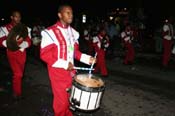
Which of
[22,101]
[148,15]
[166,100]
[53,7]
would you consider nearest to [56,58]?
[22,101]

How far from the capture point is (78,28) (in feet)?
91.9

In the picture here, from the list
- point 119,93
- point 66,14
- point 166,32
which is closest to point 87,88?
point 66,14

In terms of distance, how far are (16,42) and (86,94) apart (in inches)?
122

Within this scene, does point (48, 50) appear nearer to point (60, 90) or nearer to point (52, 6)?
point (60, 90)

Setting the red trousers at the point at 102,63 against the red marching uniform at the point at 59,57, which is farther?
the red trousers at the point at 102,63

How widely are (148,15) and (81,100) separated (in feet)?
74.9

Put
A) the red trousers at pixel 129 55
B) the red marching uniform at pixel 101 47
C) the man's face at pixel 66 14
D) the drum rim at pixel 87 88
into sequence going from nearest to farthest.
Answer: the drum rim at pixel 87 88 → the man's face at pixel 66 14 → the red marching uniform at pixel 101 47 → the red trousers at pixel 129 55

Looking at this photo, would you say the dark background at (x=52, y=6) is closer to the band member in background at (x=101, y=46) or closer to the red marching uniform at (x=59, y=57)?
the band member in background at (x=101, y=46)

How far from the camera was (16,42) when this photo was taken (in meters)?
6.94

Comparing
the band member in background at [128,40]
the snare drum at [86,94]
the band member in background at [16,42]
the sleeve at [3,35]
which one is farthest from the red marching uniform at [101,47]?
the snare drum at [86,94]

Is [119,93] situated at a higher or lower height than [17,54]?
lower

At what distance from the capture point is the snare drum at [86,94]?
14.5 feet

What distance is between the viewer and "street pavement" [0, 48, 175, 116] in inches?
275

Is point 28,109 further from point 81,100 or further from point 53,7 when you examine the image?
point 53,7
